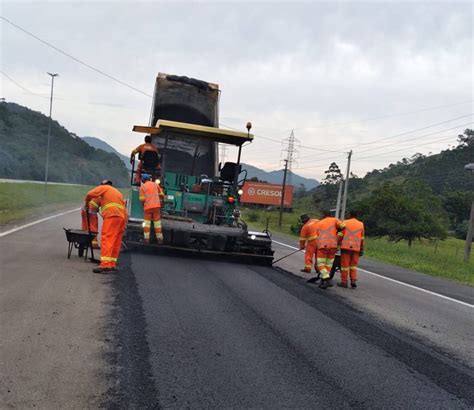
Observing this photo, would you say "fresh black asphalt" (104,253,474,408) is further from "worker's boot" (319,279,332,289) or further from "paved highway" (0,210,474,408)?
"worker's boot" (319,279,332,289)

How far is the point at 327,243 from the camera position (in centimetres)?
973

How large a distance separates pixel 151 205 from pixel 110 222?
166 cm

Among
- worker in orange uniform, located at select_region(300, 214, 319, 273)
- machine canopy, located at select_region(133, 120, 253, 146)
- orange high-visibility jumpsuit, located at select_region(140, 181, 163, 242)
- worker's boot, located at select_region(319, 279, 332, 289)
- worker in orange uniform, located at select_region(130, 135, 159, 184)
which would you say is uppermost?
machine canopy, located at select_region(133, 120, 253, 146)

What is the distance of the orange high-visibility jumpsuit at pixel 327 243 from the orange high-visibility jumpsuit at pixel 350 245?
0.22 meters

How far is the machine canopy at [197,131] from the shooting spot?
36.7 ft

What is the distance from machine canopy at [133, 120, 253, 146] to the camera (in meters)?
11.2

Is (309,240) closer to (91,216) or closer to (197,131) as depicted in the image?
(197,131)

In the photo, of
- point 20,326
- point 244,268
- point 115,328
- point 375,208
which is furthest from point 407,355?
point 375,208

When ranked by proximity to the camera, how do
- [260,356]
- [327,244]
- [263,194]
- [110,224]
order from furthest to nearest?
[263,194]
[327,244]
[110,224]
[260,356]

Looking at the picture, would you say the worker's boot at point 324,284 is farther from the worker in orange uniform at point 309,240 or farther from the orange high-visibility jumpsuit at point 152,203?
the orange high-visibility jumpsuit at point 152,203

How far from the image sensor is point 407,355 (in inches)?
217

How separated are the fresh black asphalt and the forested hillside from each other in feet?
158

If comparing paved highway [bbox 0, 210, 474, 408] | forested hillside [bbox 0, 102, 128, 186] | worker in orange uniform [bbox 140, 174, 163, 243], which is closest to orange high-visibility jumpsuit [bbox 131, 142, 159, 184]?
worker in orange uniform [bbox 140, 174, 163, 243]

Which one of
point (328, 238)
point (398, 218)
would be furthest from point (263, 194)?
point (328, 238)
